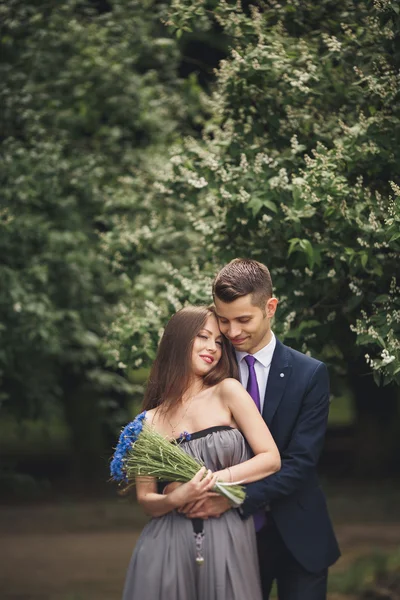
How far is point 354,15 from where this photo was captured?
18.6ft

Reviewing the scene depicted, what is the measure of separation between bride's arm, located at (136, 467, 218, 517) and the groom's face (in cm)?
61

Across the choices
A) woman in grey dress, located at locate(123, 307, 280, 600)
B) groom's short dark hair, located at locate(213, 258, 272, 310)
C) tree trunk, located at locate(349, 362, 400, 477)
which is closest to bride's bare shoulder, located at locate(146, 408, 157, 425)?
woman in grey dress, located at locate(123, 307, 280, 600)

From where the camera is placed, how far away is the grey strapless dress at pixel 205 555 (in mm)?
3941

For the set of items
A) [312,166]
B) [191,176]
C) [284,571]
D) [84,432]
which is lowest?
[84,432]

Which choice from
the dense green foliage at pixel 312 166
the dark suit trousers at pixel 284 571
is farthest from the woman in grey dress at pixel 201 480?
the dense green foliage at pixel 312 166

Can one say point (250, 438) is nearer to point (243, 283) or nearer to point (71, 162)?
point (243, 283)

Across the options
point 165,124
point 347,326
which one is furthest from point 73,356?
point 347,326

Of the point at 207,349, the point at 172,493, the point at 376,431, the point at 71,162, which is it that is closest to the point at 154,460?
the point at 172,493

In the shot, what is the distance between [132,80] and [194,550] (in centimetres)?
549

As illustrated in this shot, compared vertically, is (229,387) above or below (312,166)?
below

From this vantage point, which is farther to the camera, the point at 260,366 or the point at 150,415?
the point at 260,366

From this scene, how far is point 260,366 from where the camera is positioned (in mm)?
4324

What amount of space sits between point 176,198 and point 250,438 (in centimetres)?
279

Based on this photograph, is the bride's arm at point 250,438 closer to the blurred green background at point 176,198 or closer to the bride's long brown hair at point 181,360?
the bride's long brown hair at point 181,360
